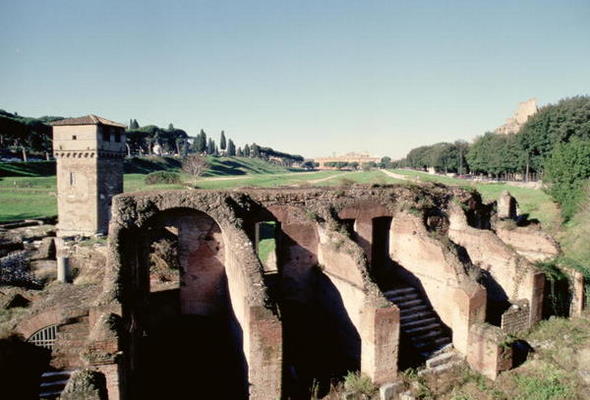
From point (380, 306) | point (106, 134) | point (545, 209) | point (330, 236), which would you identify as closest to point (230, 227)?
point (330, 236)

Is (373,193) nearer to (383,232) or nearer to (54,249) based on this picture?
(383,232)

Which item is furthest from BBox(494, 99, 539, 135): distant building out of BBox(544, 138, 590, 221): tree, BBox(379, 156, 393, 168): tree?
BBox(544, 138, 590, 221): tree

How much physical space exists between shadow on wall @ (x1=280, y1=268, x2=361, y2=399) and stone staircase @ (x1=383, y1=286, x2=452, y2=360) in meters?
2.03

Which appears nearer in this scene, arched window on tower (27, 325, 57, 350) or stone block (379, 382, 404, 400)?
stone block (379, 382, 404, 400)

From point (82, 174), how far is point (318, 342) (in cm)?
2632

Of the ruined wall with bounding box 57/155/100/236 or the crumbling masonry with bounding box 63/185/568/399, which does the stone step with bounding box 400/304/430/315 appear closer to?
the crumbling masonry with bounding box 63/185/568/399

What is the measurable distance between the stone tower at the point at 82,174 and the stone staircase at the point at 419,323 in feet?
84.5

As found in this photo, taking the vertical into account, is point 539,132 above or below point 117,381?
above

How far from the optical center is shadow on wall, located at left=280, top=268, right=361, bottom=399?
988 centimetres

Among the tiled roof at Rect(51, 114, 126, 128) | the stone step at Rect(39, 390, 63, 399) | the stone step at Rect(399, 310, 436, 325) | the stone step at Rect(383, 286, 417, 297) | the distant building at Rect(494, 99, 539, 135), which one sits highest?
the distant building at Rect(494, 99, 539, 135)

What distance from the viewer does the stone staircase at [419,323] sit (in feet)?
37.2

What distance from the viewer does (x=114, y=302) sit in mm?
8906

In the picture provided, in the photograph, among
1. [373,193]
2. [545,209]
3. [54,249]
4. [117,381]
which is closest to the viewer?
[117,381]

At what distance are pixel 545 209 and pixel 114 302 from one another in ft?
103
